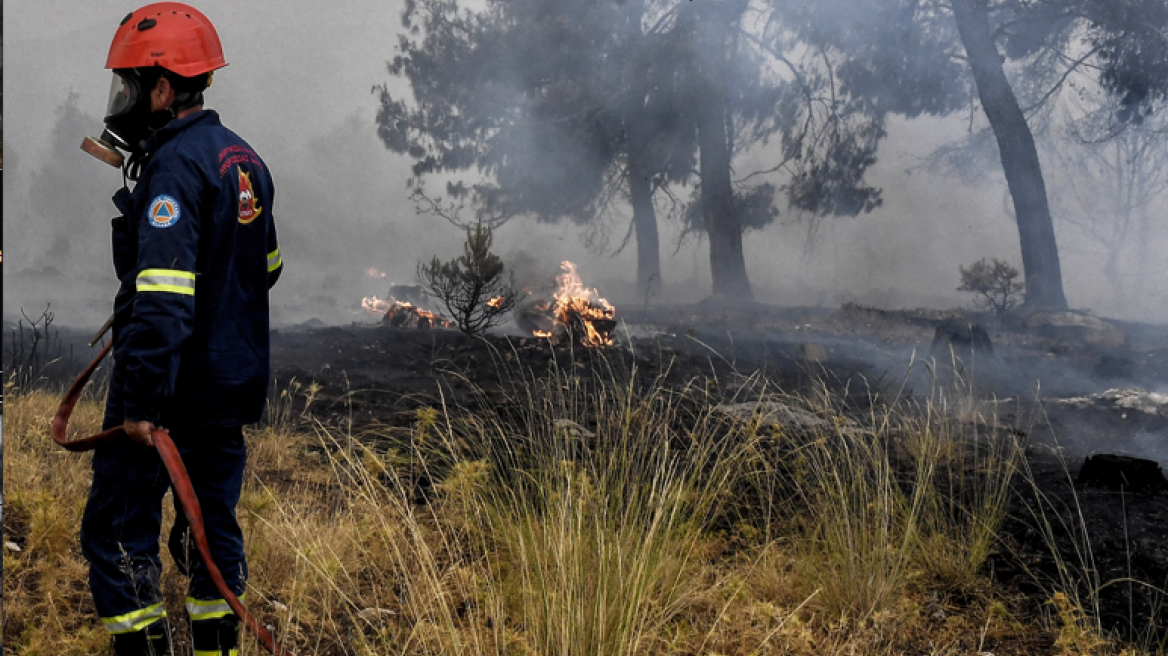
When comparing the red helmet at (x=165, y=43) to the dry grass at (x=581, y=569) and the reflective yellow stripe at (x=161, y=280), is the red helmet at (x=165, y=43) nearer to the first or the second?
the reflective yellow stripe at (x=161, y=280)

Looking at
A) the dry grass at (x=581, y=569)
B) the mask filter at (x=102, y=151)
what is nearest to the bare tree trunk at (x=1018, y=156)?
the dry grass at (x=581, y=569)

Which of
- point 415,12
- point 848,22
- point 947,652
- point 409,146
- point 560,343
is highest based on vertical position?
point 415,12

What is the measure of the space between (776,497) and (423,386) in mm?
4411

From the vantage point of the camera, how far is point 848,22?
14688mm

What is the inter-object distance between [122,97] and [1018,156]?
1543cm

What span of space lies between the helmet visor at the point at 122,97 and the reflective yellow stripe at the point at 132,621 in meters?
1.49

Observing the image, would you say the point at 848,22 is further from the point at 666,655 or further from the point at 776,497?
the point at 666,655

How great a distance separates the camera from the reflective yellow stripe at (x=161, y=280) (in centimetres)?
222

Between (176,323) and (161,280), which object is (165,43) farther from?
(176,323)

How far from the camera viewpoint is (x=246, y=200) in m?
2.58

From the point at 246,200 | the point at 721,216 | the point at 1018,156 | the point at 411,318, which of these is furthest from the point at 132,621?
the point at 1018,156

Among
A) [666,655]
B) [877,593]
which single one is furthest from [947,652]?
[666,655]

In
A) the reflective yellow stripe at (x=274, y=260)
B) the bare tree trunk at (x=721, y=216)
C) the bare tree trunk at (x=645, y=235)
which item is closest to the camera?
the reflective yellow stripe at (x=274, y=260)

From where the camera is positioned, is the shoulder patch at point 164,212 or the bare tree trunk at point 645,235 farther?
the bare tree trunk at point 645,235
